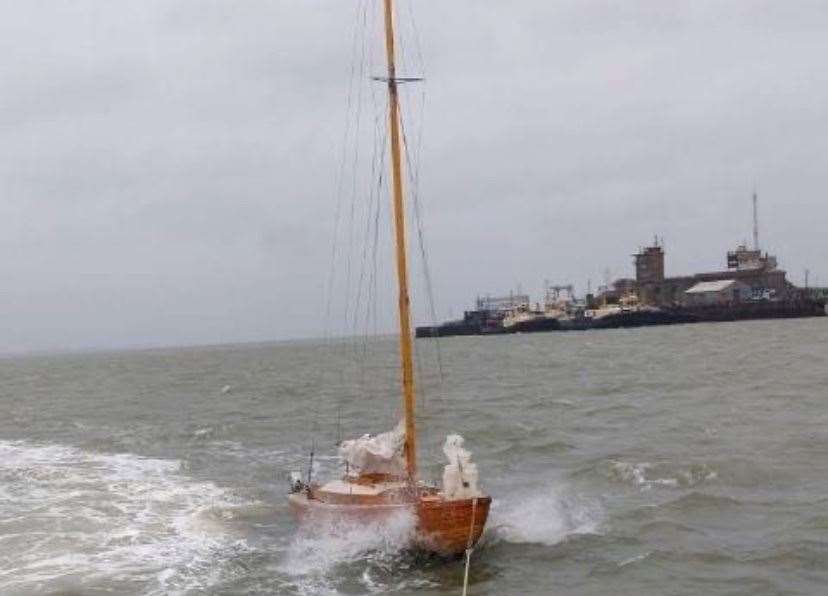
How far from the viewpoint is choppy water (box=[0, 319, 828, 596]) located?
61.6ft

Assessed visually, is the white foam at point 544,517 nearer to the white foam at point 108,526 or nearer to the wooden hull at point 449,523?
the wooden hull at point 449,523

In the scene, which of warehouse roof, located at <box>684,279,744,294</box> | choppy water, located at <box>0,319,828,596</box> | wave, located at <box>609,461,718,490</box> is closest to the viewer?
choppy water, located at <box>0,319,828,596</box>

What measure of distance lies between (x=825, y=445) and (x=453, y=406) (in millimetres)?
23455

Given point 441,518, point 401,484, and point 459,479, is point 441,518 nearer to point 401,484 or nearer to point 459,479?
point 459,479

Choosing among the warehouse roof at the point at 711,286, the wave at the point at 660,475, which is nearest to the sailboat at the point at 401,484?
the wave at the point at 660,475

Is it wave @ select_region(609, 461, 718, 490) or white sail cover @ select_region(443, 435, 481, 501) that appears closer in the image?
white sail cover @ select_region(443, 435, 481, 501)

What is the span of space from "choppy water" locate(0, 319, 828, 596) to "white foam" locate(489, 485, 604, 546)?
0.08 metres

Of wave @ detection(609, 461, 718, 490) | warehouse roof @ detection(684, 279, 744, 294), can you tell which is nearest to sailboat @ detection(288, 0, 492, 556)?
wave @ detection(609, 461, 718, 490)

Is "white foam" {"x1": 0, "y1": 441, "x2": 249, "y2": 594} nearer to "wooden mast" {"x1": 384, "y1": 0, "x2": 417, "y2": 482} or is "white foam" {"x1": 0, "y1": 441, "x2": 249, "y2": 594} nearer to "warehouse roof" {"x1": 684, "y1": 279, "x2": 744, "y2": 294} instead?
"wooden mast" {"x1": 384, "y1": 0, "x2": 417, "y2": 482}

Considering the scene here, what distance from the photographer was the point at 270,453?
36.3m

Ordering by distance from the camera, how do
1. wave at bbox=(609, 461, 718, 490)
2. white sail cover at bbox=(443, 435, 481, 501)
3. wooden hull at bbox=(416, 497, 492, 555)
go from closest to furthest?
wooden hull at bbox=(416, 497, 492, 555)
white sail cover at bbox=(443, 435, 481, 501)
wave at bbox=(609, 461, 718, 490)

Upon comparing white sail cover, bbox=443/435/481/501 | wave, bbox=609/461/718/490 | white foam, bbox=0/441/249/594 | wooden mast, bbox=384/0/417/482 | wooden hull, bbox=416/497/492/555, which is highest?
wooden mast, bbox=384/0/417/482

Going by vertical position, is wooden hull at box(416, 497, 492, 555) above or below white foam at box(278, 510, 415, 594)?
above

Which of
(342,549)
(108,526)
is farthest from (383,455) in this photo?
(108,526)
